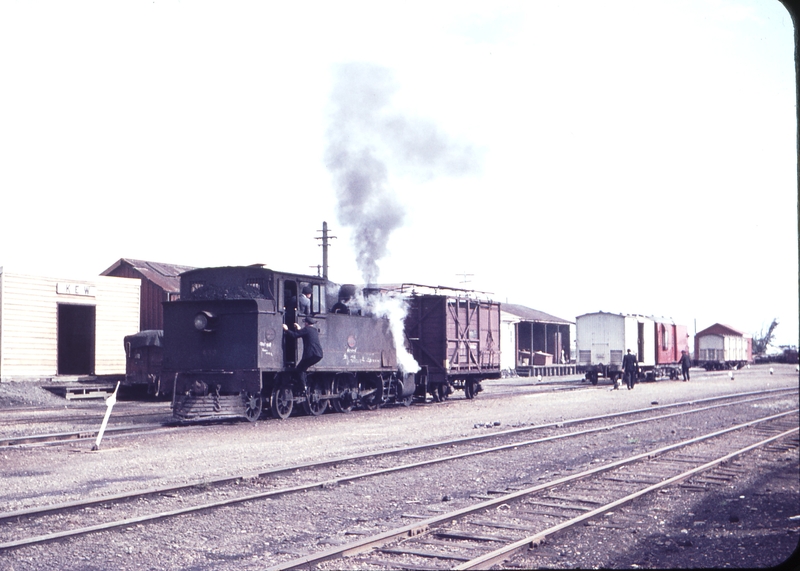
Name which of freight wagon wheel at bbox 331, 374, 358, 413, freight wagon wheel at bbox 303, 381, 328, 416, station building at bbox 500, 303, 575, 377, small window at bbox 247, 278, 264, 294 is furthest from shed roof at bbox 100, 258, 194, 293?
station building at bbox 500, 303, 575, 377

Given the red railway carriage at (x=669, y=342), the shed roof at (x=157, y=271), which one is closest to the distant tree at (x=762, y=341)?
the red railway carriage at (x=669, y=342)

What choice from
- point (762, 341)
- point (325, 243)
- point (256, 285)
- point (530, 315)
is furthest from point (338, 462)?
point (762, 341)

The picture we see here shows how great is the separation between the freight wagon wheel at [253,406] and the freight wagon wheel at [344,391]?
8.16 ft

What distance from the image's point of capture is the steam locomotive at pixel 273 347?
16.3 meters

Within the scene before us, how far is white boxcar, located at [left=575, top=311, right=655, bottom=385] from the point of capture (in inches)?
1449

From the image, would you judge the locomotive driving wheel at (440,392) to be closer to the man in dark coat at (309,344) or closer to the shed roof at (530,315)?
the man in dark coat at (309,344)

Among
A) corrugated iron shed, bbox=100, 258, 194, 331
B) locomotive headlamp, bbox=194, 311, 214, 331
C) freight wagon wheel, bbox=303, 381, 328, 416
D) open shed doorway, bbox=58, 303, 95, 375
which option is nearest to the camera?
locomotive headlamp, bbox=194, 311, 214, 331

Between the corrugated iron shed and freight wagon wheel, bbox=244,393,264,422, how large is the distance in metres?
13.6

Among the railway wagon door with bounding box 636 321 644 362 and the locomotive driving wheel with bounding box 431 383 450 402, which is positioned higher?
the railway wagon door with bounding box 636 321 644 362

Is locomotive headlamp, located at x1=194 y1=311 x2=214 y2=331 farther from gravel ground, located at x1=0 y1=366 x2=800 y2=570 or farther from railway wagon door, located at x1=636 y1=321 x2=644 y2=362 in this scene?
railway wagon door, located at x1=636 y1=321 x2=644 y2=362

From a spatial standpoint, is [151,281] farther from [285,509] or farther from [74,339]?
Answer: [285,509]

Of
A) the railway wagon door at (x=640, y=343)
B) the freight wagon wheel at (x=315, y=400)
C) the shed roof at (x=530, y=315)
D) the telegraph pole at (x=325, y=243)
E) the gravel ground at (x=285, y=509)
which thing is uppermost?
the telegraph pole at (x=325, y=243)

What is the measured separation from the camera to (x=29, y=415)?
19406 mm

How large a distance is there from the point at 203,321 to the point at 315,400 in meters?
3.49
